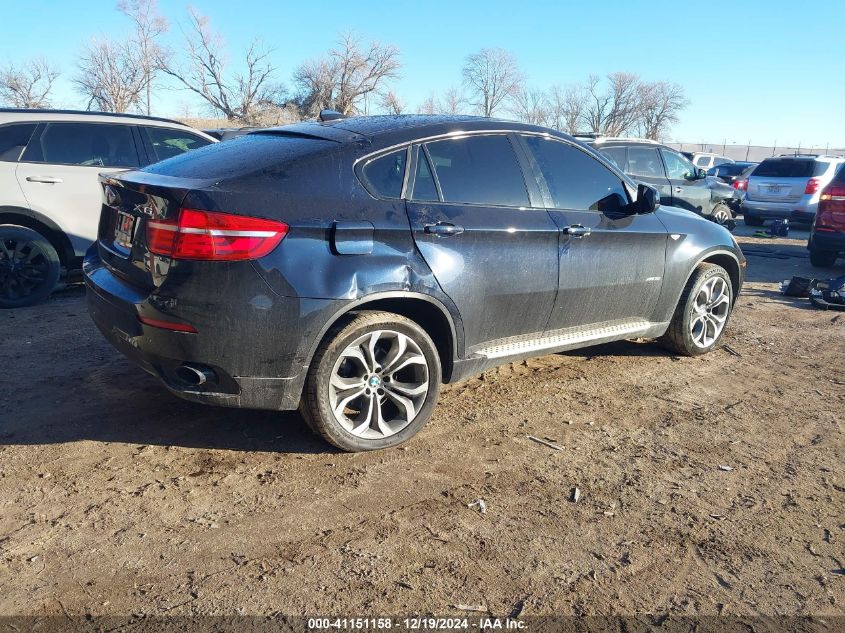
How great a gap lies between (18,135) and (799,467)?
22.7 feet

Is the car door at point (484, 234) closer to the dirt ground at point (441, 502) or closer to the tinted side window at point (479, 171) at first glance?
the tinted side window at point (479, 171)

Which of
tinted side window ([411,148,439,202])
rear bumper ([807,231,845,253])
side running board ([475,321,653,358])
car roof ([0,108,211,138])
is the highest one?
car roof ([0,108,211,138])

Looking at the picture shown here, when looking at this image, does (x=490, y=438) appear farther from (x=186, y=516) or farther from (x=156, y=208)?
(x=156, y=208)

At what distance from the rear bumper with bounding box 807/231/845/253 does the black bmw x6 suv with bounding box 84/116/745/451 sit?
6.12m

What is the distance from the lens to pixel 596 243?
4.46 meters

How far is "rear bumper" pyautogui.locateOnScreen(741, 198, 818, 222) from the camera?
14856 mm

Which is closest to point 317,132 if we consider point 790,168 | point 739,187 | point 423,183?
point 423,183

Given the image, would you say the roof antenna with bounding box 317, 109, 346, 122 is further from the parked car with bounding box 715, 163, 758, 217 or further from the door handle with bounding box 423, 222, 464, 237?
the parked car with bounding box 715, 163, 758, 217

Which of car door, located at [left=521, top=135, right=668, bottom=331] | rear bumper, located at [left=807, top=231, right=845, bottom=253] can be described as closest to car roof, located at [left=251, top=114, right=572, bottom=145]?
car door, located at [left=521, top=135, right=668, bottom=331]

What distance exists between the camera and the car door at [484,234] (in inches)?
146

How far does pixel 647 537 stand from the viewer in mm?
2930

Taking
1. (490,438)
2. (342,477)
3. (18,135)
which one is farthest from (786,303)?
(18,135)

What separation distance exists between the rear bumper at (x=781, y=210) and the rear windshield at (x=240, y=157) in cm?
1403

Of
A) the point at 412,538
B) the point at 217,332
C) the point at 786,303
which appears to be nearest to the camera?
the point at 412,538
